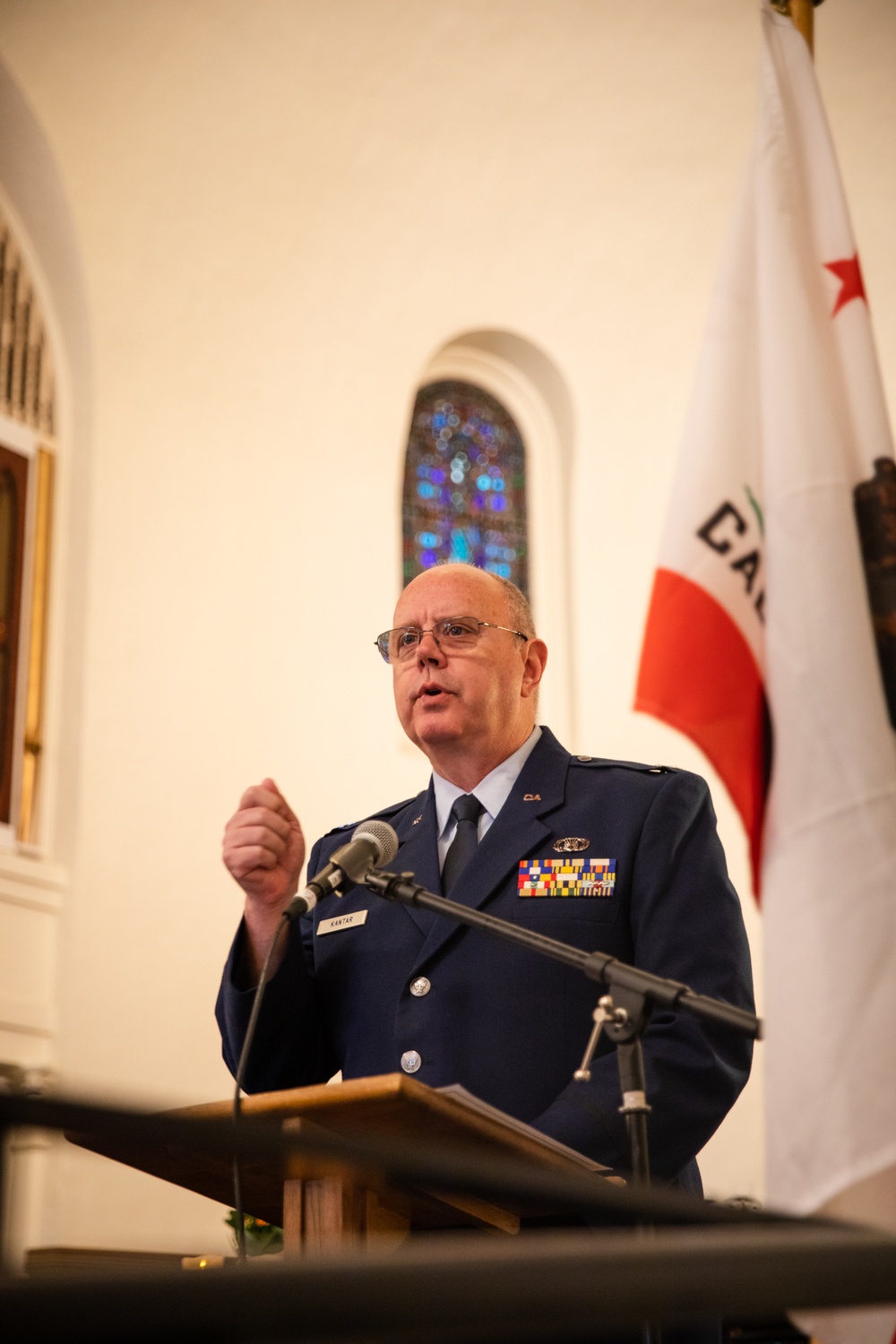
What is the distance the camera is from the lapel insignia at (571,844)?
236 cm

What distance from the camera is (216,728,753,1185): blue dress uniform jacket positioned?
2020mm

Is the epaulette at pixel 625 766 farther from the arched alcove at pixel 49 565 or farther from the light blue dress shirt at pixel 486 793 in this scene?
the arched alcove at pixel 49 565

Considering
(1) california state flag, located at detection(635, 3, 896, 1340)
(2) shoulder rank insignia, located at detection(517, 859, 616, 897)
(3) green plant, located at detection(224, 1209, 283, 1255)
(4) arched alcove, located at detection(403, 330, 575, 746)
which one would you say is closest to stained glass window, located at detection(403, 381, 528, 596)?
(4) arched alcove, located at detection(403, 330, 575, 746)

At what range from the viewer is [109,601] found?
637cm

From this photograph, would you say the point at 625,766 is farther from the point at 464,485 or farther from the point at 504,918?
the point at 464,485

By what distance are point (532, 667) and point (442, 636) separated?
233mm

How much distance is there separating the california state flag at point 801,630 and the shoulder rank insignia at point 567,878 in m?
0.55

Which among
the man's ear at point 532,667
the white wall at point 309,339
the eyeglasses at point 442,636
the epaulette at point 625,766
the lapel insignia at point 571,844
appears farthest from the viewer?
the white wall at point 309,339

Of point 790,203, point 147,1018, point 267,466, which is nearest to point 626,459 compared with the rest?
point 267,466

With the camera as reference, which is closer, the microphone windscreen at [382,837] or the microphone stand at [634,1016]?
the microphone stand at [634,1016]

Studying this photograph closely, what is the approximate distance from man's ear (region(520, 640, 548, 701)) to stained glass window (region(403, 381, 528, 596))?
4.66m

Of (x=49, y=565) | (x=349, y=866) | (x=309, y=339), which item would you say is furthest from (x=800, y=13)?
(x=309, y=339)

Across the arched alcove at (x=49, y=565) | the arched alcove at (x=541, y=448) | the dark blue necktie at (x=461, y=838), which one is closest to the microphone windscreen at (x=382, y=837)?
the dark blue necktie at (x=461, y=838)

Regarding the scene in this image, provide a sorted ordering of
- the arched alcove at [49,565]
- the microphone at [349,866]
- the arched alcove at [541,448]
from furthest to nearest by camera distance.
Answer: the arched alcove at [541,448] < the arched alcove at [49,565] < the microphone at [349,866]
